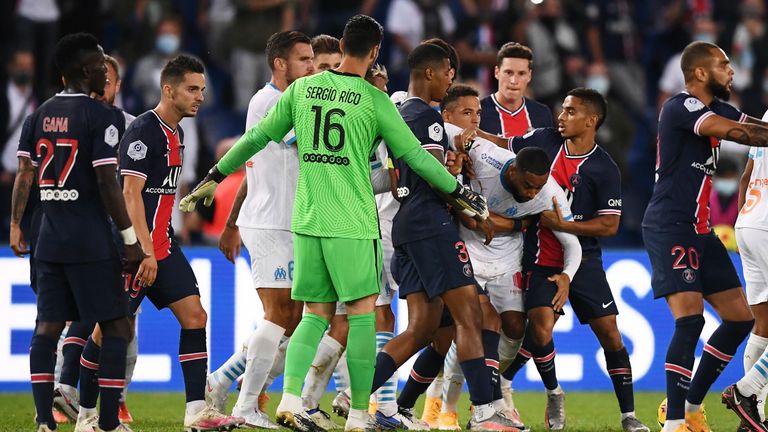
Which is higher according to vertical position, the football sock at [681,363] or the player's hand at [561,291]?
the player's hand at [561,291]

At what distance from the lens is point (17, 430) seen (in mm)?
8109

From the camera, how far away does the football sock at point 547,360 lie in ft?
27.8

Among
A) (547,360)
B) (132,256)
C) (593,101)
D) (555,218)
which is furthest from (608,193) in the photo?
(132,256)

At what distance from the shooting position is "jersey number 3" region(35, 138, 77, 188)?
6.84 meters

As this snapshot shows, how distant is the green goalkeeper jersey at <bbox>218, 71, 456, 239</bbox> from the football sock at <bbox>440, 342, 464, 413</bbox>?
1.96m

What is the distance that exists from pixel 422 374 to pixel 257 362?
1.13 m

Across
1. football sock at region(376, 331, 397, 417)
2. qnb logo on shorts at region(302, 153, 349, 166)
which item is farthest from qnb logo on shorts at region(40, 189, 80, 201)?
football sock at region(376, 331, 397, 417)

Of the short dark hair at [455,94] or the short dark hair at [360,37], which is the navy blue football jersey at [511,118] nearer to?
the short dark hair at [455,94]

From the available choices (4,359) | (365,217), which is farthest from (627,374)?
(4,359)

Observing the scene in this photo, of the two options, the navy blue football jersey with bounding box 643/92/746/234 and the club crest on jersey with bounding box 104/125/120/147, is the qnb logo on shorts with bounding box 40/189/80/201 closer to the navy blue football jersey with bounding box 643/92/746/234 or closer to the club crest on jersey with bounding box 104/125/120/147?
the club crest on jersey with bounding box 104/125/120/147

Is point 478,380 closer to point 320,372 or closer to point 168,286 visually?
point 320,372

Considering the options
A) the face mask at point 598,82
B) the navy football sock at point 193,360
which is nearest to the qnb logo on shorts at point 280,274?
the navy football sock at point 193,360

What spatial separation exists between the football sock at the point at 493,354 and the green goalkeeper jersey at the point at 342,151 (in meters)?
1.51

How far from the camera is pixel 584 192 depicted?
8.50 metres
